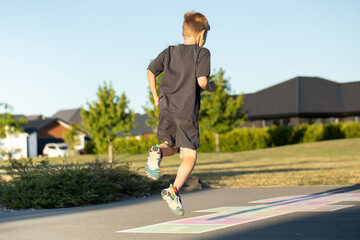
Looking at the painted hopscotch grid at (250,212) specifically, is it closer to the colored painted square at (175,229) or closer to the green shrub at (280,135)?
the colored painted square at (175,229)

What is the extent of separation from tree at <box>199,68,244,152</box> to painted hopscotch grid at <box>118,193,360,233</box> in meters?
32.4

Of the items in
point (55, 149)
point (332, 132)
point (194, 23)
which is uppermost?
point (194, 23)

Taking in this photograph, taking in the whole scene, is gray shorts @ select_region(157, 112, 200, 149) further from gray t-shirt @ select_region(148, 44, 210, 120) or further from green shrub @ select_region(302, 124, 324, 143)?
green shrub @ select_region(302, 124, 324, 143)

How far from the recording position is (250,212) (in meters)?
6.40

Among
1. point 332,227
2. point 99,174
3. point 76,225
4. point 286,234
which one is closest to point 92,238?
point 76,225

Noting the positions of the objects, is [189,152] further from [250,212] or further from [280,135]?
[280,135]

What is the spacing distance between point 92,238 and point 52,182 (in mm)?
3341

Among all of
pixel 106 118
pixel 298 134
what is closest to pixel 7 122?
pixel 106 118

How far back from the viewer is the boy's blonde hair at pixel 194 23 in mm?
5121

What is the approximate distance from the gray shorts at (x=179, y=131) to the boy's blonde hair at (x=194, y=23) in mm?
939

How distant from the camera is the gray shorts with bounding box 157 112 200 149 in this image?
502 centimetres

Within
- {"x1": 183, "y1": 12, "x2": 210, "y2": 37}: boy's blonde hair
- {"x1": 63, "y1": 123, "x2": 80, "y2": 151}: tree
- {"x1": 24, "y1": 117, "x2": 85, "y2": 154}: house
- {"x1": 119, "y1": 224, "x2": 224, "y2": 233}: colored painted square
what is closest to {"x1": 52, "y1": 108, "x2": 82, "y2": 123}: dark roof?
{"x1": 24, "y1": 117, "x2": 85, "y2": 154}: house

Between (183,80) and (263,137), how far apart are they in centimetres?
4107

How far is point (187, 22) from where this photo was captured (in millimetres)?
5164
